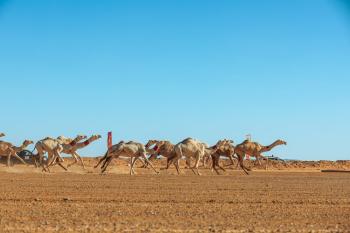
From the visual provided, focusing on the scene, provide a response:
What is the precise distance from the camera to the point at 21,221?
1191cm

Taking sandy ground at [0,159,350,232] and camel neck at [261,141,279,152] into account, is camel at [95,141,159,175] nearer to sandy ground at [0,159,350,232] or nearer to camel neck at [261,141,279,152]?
camel neck at [261,141,279,152]

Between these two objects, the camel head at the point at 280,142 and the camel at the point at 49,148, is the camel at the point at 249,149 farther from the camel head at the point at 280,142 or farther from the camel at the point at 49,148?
the camel at the point at 49,148

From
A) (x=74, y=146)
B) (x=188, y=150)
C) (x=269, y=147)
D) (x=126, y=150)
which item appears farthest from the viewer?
(x=269, y=147)

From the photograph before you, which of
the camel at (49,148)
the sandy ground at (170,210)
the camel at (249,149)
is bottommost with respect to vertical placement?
the sandy ground at (170,210)

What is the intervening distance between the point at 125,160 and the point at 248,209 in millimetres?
49454

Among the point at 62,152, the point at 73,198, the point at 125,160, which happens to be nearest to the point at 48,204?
the point at 73,198

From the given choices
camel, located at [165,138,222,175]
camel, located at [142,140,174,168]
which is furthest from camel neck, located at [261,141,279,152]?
camel, located at [165,138,222,175]

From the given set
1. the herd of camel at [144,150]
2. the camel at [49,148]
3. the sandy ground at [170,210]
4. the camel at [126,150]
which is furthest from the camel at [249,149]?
the sandy ground at [170,210]

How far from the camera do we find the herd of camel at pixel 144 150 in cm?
3525

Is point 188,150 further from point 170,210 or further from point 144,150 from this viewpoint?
point 170,210

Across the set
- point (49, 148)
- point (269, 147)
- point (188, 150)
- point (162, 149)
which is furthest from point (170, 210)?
point (269, 147)

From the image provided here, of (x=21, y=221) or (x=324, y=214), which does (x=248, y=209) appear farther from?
(x=21, y=221)

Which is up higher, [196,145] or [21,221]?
[196,145]

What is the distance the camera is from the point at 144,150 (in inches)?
1403
